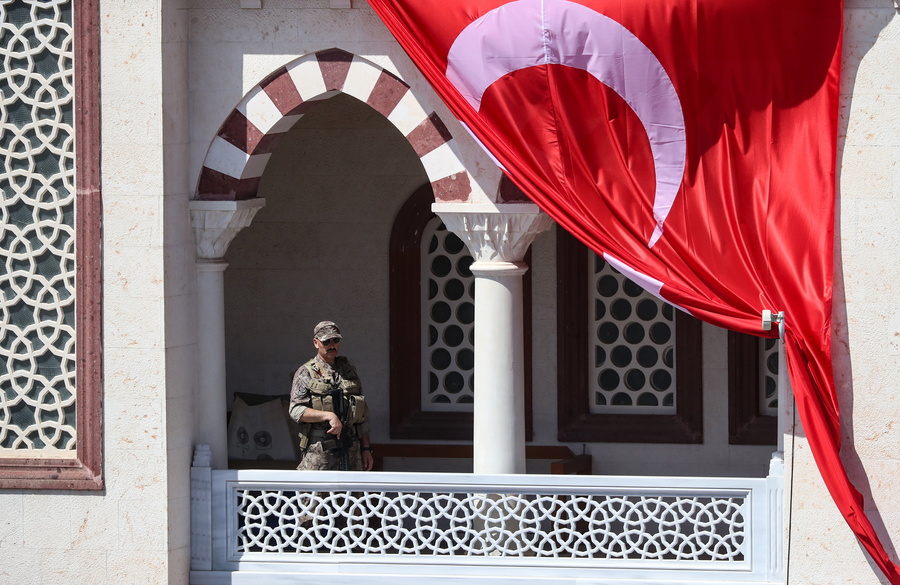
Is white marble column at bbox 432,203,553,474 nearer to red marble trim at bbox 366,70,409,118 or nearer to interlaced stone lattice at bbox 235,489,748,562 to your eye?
interlaced stone lattice at bbox 235,489,748,562

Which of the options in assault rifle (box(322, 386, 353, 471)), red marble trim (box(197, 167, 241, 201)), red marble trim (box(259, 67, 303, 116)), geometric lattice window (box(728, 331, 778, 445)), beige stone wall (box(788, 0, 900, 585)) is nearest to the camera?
beige stone wall (box(788, 0, 900, 585))

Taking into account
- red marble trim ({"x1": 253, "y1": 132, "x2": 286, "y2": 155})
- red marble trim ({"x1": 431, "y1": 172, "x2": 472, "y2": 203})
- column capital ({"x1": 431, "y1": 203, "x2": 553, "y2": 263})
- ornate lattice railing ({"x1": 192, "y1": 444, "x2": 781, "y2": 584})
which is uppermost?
red marble trim ({"x1": 253, "y1": 132, "x2": 286, "y2": 155})

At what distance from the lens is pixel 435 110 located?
26.2 ft

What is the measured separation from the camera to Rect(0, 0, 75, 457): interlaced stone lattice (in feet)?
26.0

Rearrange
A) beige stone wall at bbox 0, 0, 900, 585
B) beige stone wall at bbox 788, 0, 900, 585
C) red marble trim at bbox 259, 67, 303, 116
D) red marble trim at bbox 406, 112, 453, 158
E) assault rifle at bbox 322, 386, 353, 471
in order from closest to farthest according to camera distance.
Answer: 1. beige stone wall at bbox 788, 0, 900, 585
2. beige stone wall at bbox 0, 0, 900, 585
3. red marble trim at bbox 406, 112, 453, 158
4. red marble trim at bbox 259, 67, 303, 116
5. assault rifle at bbox 322, 386, 353, 471

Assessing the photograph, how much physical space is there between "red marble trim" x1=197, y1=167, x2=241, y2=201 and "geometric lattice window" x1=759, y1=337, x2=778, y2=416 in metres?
3.54

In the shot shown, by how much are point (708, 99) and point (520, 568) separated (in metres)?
2.55

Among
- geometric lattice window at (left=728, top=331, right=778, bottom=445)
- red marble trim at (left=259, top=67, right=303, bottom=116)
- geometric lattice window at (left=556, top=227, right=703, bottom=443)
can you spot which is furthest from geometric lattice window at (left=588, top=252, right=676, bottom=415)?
red marble trim at (left=259, top=67, right=303, bottom=116)

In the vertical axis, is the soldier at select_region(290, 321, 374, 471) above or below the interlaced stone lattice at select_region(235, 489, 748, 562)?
above

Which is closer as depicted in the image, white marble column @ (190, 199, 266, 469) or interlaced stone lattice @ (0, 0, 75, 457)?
interlaced stone lattice @ (0, 0, 75, 457)

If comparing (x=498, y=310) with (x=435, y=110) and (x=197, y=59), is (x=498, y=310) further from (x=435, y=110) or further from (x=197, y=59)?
(x=197, y=59)

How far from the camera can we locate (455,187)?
8.04m

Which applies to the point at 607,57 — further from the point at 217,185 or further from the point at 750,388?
the point at 750,388

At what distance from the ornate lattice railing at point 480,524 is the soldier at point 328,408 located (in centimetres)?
22
